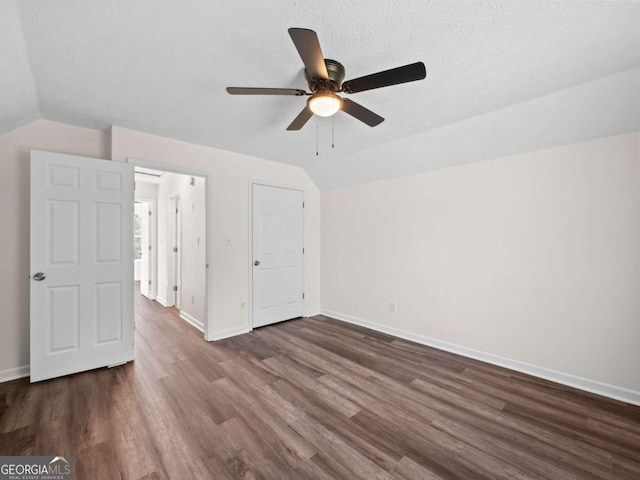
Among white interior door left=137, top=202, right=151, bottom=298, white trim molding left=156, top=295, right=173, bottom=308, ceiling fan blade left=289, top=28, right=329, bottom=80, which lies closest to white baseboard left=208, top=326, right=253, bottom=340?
white trim molding left=156, top=295, right=173, bottom=308

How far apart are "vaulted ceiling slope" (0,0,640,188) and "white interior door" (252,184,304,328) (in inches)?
62.2

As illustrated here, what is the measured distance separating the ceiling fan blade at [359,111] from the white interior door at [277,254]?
2.24 meters

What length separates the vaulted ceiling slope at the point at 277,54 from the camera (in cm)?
140

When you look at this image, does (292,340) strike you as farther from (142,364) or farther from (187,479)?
(187,479)

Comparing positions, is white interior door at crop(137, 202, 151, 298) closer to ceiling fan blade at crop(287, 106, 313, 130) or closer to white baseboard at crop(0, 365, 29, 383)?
white baseboard at crop(0, 365, 29, 383)

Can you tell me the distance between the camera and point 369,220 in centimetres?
404

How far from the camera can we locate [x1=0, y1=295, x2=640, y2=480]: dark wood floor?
5.19 feet

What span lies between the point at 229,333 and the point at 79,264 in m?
1.78

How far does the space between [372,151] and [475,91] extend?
1.42 metres

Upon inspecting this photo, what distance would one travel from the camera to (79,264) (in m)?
2.63

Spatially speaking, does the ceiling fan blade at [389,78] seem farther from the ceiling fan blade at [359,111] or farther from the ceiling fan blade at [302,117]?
the ceiling fan blade at [302,117]

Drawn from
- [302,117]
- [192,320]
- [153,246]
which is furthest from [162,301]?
[302,117]

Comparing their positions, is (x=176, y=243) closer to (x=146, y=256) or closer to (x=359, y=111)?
(x=146, y=256)

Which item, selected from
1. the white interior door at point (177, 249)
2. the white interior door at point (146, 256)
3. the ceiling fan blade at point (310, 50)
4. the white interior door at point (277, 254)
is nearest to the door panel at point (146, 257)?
the white interior door at point (146, 256)
